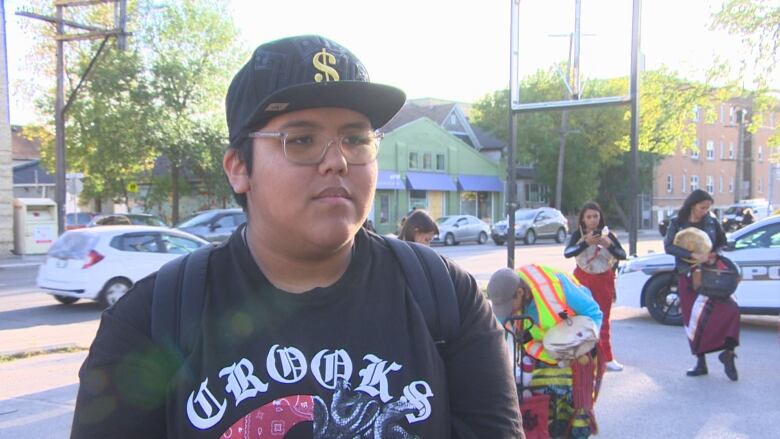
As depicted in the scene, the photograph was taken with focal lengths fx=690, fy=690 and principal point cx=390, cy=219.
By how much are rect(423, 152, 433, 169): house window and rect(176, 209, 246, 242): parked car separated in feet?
83.1

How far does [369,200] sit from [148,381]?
63 centimetres

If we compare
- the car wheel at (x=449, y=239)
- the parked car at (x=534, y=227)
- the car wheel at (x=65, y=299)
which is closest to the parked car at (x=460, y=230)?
the car wheel at (x=449, y=239)

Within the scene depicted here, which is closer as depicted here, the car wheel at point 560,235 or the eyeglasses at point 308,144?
the eyeglasses at point 308,144

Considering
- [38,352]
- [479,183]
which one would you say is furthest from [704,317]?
[479,183]

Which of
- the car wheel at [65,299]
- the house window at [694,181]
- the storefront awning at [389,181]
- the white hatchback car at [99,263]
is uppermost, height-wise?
the house window at [694,181]

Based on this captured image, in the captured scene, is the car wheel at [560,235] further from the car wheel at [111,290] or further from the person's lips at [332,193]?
the person's lips at [332,193]

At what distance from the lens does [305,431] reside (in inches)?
57.2

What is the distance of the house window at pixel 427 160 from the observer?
44.3 metres

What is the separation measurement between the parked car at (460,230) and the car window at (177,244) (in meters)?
18.4

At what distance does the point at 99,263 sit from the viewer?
38.4ft

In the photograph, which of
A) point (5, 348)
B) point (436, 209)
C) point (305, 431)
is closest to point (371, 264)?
point (305, 431)

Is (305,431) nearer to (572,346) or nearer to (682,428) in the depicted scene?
(572,346)

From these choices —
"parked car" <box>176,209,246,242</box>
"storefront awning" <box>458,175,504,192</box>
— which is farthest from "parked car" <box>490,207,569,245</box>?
"parked car" <box>176,209,246,242</box>

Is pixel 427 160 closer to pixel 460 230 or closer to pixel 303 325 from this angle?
pixel 460 230
